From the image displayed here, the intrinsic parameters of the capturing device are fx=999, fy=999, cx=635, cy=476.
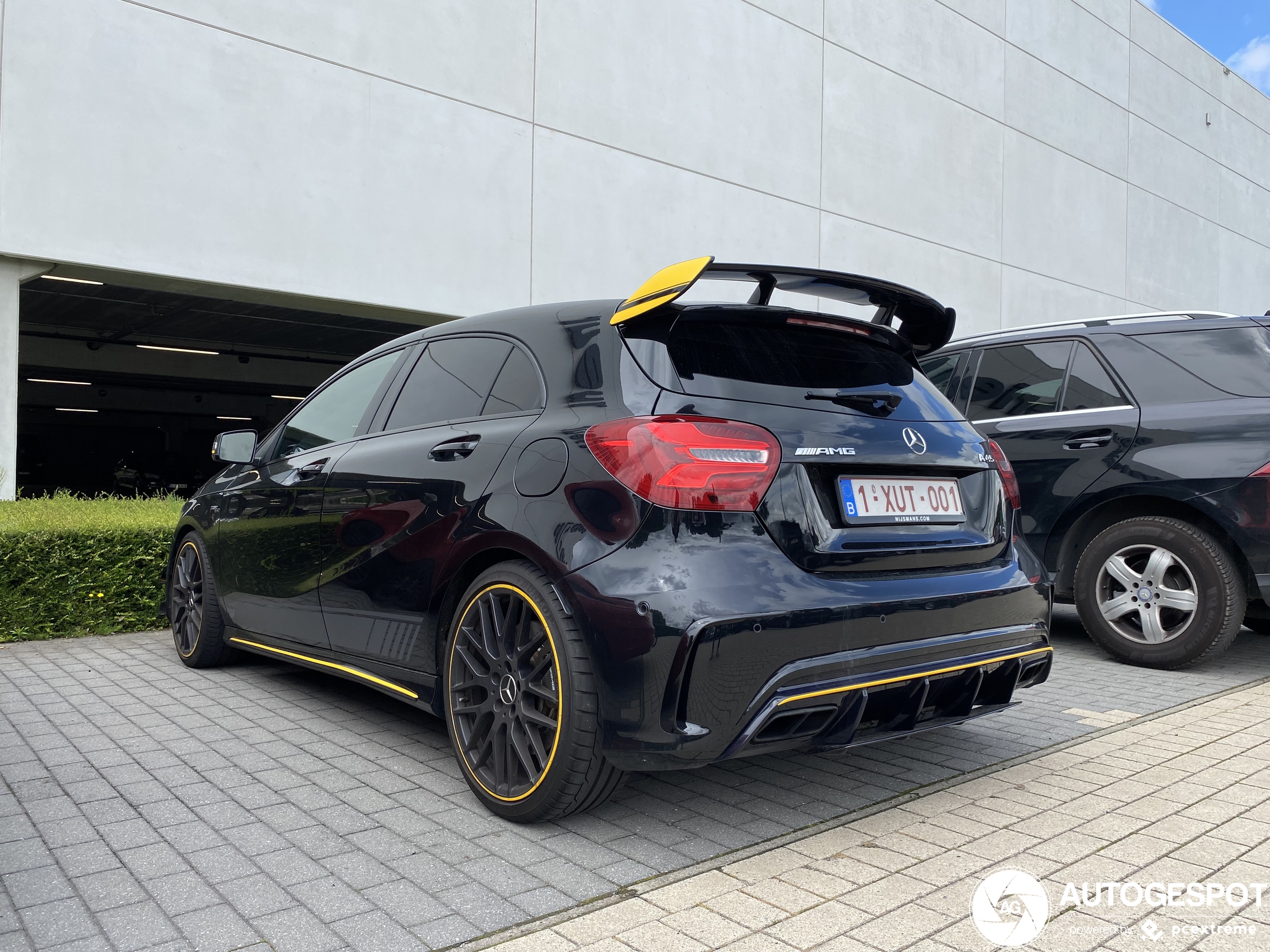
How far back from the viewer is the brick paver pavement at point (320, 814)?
2.41 meters

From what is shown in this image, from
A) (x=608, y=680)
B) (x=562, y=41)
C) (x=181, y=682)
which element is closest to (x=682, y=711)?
(x=608, y=680)

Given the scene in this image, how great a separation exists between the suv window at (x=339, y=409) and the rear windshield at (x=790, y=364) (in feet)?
5.50

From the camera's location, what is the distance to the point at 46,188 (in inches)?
329

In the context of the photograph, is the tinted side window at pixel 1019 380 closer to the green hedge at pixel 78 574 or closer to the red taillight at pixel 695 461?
the red taillight at pixel 695 461

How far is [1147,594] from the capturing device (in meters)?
5.26

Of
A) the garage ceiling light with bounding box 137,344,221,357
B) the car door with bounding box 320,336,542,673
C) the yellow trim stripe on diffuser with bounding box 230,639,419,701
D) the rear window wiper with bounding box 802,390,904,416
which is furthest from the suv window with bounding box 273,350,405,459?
the garage ceiling light with bounding box 137,344,221,357

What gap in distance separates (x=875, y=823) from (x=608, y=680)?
1022 mm

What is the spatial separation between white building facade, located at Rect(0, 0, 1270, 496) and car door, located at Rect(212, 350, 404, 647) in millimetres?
5127

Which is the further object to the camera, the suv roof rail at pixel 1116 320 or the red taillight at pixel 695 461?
the suv roof rail at pixel 1116 320

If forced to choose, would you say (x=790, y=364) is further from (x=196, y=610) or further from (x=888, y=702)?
(x=196, y=610)

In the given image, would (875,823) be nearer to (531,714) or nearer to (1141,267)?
(531,714)

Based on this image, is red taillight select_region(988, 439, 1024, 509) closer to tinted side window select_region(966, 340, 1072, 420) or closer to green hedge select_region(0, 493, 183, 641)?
tinted side window select_region(966, 340, 1072, 420)

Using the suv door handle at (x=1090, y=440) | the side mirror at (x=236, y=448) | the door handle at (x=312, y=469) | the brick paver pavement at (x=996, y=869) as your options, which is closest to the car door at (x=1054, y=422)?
the suv door handle at (x=1090, y=440)

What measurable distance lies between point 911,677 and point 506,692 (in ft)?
3.90
